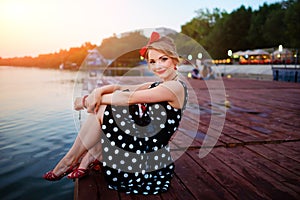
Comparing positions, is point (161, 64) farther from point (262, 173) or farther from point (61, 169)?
point (262, 173)

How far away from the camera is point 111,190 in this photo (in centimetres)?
182

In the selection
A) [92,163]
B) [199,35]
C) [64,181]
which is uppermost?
[199,35]

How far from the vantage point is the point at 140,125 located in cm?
177

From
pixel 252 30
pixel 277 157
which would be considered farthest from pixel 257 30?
pixel 277 157

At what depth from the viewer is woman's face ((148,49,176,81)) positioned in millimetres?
1664

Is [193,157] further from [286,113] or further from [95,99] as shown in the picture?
[286,113]

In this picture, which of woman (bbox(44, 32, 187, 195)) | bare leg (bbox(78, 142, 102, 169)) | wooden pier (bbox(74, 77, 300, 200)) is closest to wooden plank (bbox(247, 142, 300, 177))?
wooden pier (bbox(74, 77, 300, 200))

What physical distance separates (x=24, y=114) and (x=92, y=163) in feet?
17.3

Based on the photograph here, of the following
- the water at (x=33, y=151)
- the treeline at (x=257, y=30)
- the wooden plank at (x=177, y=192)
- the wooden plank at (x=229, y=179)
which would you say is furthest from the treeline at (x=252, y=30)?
the wooden plank at (x=177, y=192)

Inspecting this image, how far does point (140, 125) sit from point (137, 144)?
5.4 inches

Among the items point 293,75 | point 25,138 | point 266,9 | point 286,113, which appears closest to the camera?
point 25,138

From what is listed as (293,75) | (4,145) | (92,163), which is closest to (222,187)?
(92,163)

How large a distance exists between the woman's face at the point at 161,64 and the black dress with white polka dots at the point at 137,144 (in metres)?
0.21

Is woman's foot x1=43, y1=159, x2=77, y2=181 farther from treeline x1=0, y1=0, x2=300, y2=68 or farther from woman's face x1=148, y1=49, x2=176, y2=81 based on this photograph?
treeline x1=0, y1=0, x2=300, y2=68
